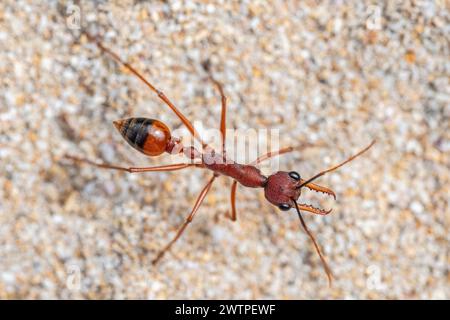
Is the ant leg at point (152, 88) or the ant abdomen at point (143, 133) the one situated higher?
the ant leg at point (152, 88)

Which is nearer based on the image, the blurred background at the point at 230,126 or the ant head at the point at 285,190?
the ant head at the point at 285,190

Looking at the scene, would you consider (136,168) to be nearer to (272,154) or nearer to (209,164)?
(209,164)

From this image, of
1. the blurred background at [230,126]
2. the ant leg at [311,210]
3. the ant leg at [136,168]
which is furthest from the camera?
the blurred background at [230,126]

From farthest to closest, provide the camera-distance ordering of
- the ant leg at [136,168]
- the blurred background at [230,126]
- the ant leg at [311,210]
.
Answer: the blurred background at [230,126], the ant leg at [136,168], the ant leg at [311,210]

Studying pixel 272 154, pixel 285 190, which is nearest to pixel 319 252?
pixel 285 190

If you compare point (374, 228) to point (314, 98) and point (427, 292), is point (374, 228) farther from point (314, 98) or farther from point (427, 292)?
point (314, 98)

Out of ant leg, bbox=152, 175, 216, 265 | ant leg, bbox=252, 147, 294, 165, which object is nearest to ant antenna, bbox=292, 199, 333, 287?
ant leg, bbox=252, 147, 294, 165

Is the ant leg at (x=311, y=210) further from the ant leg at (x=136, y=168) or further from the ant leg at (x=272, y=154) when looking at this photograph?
the ant leg at (x=136, y=168)

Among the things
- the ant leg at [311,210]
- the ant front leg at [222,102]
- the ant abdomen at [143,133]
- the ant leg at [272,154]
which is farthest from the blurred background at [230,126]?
the ant leg at [311,210]
